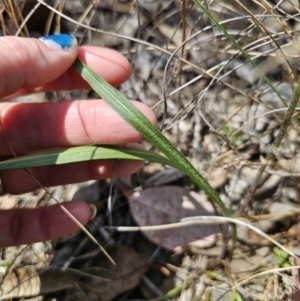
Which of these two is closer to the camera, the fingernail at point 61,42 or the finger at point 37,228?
the fingernail at point 61,42

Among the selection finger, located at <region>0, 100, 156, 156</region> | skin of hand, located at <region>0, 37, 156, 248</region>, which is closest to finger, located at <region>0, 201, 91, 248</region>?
skin of hand, located at <region>0, 37, 156, 248</region>

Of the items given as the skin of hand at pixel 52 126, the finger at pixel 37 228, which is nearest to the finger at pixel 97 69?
the skin of hand at pixel 52 126

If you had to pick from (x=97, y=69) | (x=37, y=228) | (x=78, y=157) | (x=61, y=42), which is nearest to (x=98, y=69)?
(x=97, y=69)

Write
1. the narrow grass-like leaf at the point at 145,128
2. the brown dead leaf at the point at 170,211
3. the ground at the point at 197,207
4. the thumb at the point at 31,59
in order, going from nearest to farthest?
the narrow grass-like leaf at the point at 145,128
the thumb at the point at 31,59
the ground at the point at 197,207
the brown dead leaf at the point at 170,211

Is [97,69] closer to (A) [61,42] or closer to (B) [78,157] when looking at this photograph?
(A) [61,42]

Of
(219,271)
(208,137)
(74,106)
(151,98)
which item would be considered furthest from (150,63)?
(219,271)

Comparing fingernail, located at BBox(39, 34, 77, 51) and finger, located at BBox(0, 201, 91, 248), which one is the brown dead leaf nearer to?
finger, located at BBox(0, 201, 91, 248)

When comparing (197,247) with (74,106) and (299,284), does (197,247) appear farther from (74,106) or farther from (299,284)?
(74,106)

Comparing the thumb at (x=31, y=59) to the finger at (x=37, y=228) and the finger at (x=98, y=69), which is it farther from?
the finger at (x=37, y=228)
